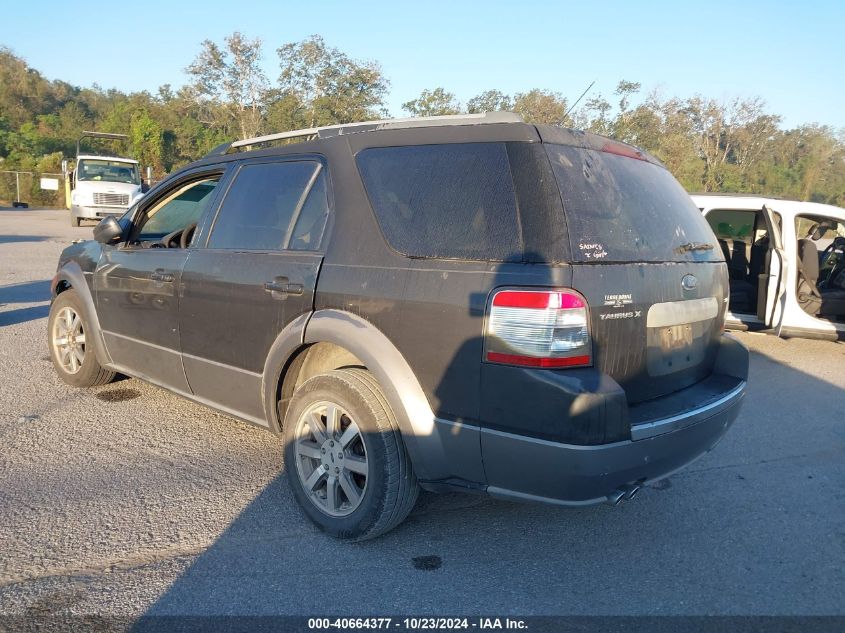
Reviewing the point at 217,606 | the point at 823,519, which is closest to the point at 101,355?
the point at 217,606

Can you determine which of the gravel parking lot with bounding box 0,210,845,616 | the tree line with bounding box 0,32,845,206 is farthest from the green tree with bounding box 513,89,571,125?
the gravel parking lot with bounding box 0,210,845,616

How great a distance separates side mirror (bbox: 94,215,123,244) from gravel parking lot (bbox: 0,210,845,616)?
1.28 meters

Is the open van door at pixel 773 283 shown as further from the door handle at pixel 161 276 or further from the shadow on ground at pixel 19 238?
the shadow on ground at pixel 19 238

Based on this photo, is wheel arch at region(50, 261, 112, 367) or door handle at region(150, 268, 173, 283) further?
wheel arch at region(50, 261, 112, 367)

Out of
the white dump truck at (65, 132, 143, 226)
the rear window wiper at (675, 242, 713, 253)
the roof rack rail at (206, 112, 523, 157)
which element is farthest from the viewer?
the white dump truck at (65, 132, 143, 226)

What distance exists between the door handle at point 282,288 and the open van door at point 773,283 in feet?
19.8

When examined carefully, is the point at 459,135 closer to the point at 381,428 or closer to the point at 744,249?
the point at 381,428

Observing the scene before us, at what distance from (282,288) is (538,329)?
1480mm

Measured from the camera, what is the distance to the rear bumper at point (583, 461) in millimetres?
2479

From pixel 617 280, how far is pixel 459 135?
96 cm

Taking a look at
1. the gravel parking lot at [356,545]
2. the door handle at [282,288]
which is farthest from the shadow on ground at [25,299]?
the door handle at [282,288]

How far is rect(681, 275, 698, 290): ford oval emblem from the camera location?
120 inches

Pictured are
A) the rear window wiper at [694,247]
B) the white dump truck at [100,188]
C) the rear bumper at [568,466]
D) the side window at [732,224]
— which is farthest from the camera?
the white dump truck at [100,188]

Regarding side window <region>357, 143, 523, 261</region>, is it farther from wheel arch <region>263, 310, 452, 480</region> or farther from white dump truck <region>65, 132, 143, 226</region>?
white dump truck <region>65, 132, 143, 226</region>
